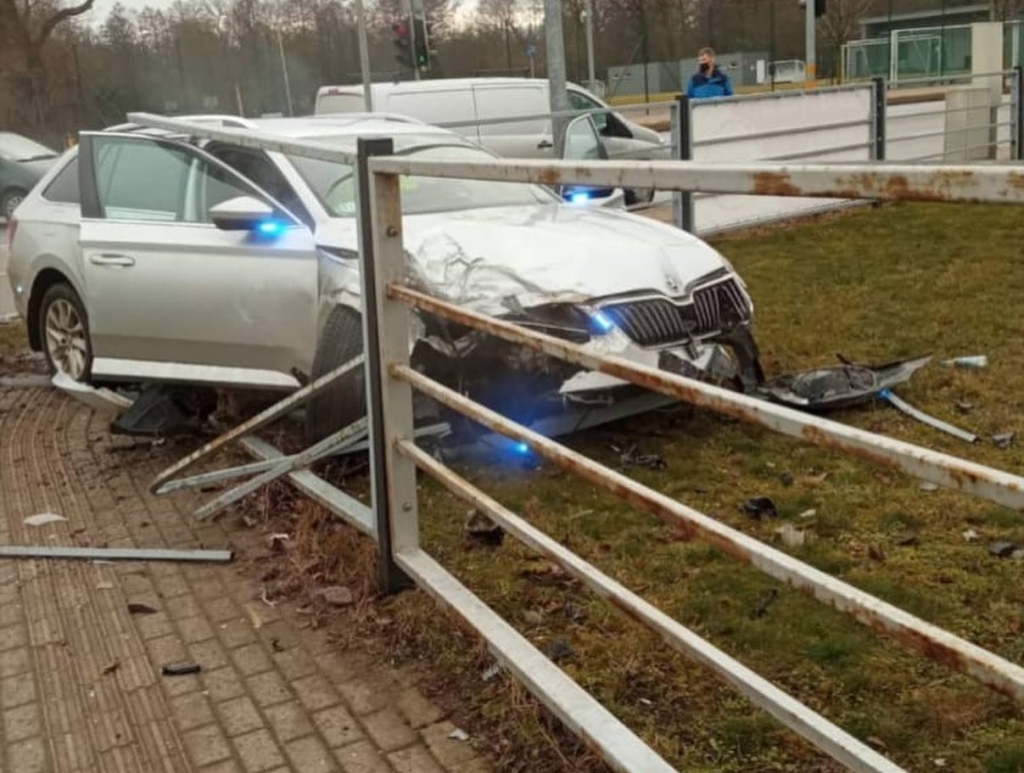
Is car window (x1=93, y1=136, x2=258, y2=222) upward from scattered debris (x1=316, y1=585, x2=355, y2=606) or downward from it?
upward

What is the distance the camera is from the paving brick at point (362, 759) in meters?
3.11

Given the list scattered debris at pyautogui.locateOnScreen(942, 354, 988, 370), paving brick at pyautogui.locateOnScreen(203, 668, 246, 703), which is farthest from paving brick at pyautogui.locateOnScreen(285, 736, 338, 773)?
scattered debris at pyautogui.locateOnScreen(942, 354, 988, 370)

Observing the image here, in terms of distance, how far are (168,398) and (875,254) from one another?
6.75 metres

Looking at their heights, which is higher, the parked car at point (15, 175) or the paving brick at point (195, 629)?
the parked car at point (15, 175)

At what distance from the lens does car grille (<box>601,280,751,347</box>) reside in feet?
16.9

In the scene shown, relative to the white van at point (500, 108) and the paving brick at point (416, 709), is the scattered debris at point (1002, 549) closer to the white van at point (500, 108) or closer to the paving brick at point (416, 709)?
the paving brick at point (416, 709)

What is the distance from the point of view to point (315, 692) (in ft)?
11.6

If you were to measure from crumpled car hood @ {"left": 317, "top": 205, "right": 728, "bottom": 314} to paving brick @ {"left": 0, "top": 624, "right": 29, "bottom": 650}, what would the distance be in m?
2.10

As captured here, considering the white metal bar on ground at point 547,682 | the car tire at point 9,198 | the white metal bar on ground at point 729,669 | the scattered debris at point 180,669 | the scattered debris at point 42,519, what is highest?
the car tire at point 9,198

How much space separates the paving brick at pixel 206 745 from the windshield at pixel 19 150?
1874 cm

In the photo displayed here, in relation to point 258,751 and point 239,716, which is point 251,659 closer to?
point 239,716

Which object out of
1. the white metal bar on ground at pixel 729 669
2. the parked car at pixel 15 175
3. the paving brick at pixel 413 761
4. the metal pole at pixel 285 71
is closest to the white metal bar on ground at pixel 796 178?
the white metal bar on ground at pixel 729 669

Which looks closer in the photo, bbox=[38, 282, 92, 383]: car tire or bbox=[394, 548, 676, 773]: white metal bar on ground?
bbox=[394, 548, 676, 773]: white metal bar on ground

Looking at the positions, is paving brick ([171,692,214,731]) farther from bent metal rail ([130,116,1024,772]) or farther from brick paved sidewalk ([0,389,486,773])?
bent metal rail ([130,116,1024,772])
